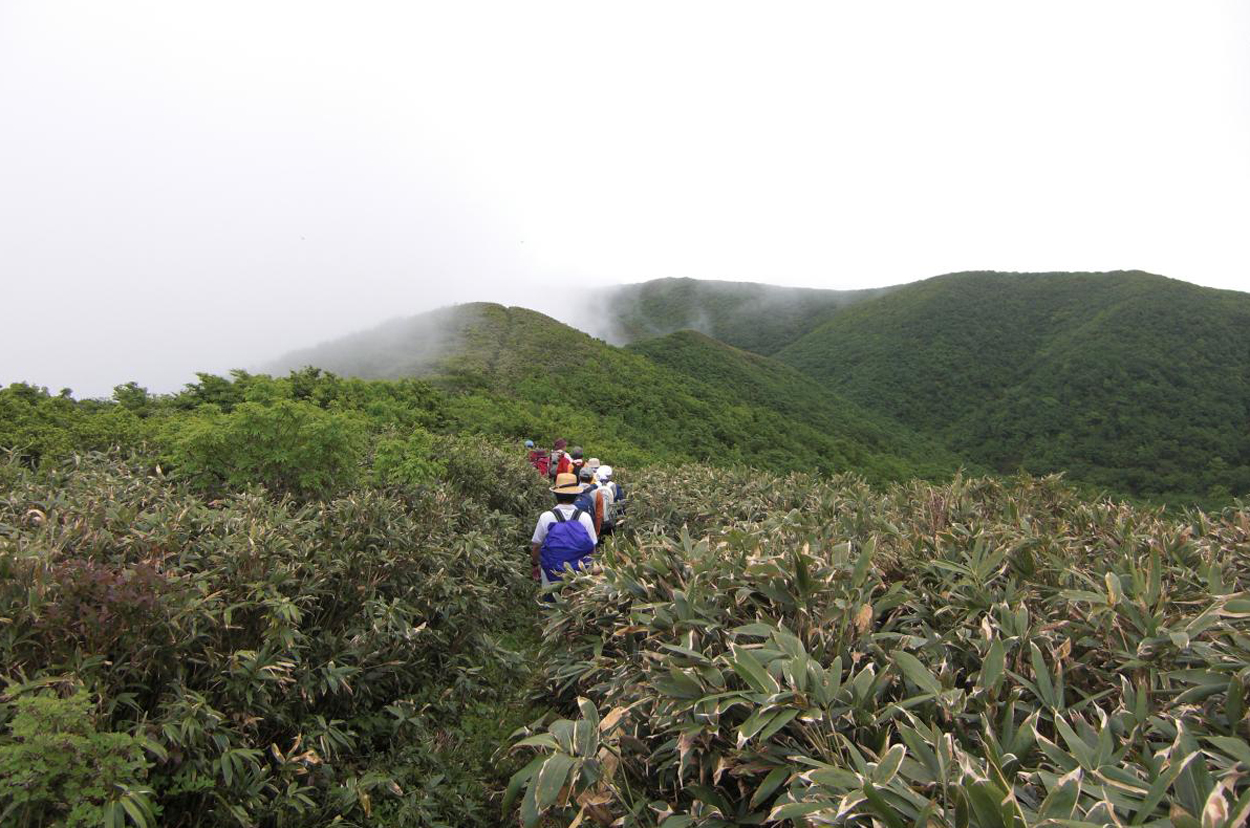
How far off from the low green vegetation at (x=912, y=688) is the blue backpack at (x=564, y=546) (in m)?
1.13

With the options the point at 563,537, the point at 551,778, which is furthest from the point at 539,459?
the point at 551,778

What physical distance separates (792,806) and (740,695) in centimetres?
50

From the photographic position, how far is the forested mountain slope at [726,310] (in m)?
74.9

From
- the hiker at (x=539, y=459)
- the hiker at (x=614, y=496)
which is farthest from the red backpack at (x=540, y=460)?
the hiker at (x=614, y=496)

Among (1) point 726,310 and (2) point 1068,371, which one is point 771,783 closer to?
(2) point 1068,371

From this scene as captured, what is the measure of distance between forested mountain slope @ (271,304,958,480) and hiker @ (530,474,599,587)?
10693 mm

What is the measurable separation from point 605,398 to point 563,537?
80.4 ft

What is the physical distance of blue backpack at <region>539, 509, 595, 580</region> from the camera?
15.7 feet

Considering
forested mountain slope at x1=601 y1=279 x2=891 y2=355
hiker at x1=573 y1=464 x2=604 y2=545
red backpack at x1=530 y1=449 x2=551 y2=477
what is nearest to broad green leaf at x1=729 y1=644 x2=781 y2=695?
hiker at x1=573 y1=464 x2=604 y2=545

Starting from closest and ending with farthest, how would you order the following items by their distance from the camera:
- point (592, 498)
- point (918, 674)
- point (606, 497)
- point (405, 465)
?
point (918, 674) → point (405, 465) → point (592, 498) → point (606, 497)

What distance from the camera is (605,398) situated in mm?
29219

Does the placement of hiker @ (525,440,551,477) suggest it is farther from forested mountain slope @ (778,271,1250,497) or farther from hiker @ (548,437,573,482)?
forested mountain slope @ (778,271,1250,497)

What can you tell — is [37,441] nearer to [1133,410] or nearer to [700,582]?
[700,582]

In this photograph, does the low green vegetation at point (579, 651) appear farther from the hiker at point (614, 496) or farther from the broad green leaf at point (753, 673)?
the hiker at point (614, 496)
